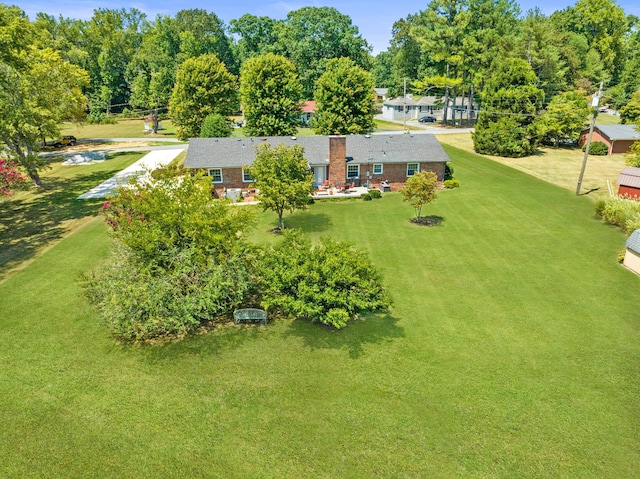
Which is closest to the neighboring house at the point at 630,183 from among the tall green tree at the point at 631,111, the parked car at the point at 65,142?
the tall green tree at the point at 631,111

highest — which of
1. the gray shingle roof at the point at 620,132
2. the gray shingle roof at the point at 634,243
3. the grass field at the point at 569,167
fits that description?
the gray shingle roof at the point at 620,132

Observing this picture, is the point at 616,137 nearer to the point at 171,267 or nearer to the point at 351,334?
the point at 351,334

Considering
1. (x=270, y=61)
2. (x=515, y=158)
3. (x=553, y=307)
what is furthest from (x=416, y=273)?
(x=270, y=61)

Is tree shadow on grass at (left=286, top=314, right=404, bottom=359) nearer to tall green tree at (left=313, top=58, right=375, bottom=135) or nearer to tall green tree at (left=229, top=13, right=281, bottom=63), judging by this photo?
tall green tree at (left=313, top=58, right=375, bottom=135)

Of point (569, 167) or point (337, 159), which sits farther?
point (569, 167)

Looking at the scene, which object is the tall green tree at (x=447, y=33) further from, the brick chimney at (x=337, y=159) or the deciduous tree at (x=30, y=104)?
the deciduous tree at (x=30, y=104)

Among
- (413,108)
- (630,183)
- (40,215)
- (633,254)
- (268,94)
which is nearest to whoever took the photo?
(633,254)

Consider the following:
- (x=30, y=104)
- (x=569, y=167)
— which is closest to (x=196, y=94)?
(x=30, y=104)
